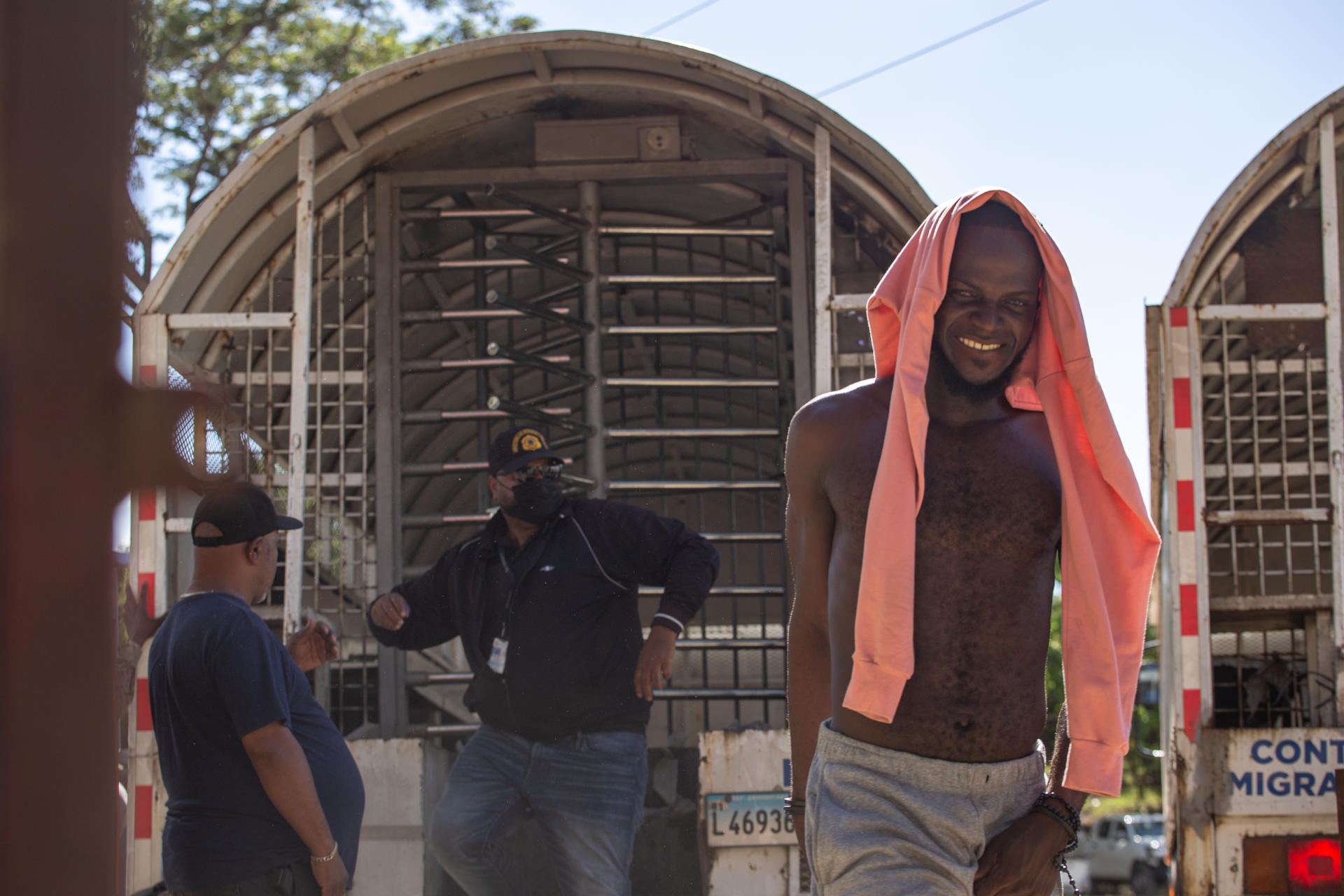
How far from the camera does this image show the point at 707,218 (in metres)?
6.83

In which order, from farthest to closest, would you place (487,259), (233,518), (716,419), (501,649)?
(716,419) < (487,259) < (501,649) < (233,518)

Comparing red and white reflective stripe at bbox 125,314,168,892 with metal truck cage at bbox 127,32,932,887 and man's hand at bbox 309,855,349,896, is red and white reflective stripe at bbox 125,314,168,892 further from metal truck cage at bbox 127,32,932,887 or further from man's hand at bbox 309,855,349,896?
man's hand at bbox 309,855,349,896

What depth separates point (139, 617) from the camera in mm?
5016

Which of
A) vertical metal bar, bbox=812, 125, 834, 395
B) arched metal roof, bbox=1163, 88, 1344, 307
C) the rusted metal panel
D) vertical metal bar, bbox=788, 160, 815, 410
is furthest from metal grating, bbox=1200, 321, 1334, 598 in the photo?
the rusted metal panel

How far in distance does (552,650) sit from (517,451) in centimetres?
76

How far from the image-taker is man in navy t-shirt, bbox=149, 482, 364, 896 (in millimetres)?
3531

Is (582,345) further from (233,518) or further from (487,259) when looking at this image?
(233,518)

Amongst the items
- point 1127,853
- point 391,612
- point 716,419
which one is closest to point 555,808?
point 391,612

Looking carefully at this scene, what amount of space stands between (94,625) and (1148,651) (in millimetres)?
42320

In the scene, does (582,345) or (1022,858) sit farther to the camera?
(582,345)

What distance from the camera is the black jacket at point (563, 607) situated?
467 centimetres

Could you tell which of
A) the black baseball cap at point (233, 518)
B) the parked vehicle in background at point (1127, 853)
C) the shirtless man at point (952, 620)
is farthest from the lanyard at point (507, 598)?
the parked vehicle in background at point (1127, 853)

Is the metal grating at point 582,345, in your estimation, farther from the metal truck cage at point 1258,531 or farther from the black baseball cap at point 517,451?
the metal truck cage at point 1258,531

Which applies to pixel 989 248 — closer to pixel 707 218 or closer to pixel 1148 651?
pixel 707 218
